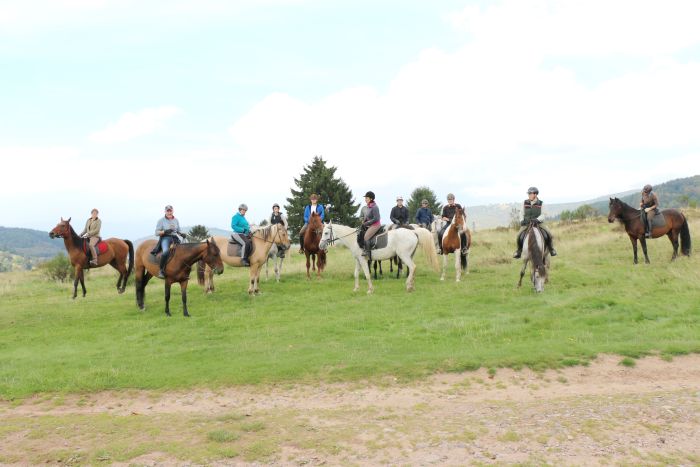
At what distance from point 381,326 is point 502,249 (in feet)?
55.5

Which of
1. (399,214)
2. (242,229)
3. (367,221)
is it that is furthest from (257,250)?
(399,214)

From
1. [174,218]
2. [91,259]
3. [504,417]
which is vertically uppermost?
[174,218]

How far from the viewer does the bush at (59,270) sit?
29344 millimetres

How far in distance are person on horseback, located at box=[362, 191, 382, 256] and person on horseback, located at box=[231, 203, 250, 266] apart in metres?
4.02

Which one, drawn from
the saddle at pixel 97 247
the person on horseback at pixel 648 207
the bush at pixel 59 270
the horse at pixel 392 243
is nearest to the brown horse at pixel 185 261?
the horse at pixel 392 243

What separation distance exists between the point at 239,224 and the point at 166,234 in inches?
108

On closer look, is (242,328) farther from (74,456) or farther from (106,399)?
(74,456)

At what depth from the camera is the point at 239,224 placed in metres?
17.6

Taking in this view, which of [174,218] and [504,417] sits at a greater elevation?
[174,218]

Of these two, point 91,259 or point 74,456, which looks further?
point 91,259

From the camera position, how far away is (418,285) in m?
17.9

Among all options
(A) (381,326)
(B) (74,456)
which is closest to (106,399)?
(B) (74,456)

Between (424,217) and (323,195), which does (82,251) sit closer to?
(424,217)

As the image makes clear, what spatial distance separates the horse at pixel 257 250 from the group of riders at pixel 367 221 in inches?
10.6
